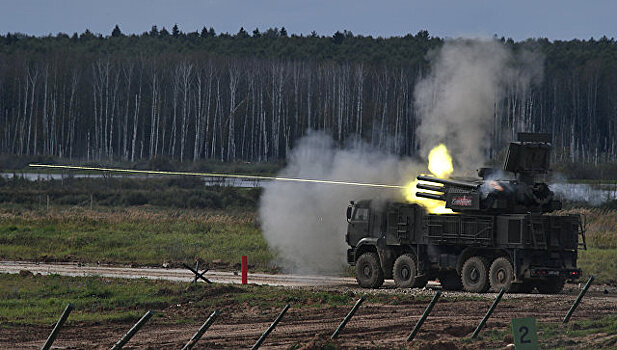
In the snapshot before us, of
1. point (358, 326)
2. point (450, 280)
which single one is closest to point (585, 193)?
point (450, 280)

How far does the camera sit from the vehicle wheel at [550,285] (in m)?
29.5

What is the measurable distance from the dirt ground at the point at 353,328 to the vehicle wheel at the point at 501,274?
762 millimetres

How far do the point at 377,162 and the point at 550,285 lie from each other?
8.03m

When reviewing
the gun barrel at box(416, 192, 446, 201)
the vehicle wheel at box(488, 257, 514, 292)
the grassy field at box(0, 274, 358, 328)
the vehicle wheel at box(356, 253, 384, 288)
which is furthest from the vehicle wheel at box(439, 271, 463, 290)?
the grassy field at box(0, 274, 358, 328)

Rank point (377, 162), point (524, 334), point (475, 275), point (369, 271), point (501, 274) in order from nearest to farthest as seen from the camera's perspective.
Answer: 1. point (524, 334)
2. point (501, 274)
3. point (475, 275)
4. point (369, 271)
5. point (377, 162)

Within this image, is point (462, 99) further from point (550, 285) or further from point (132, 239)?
point (132, 239)

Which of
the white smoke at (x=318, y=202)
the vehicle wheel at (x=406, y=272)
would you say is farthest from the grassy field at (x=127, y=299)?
the white smoke at (x=318, y=202)

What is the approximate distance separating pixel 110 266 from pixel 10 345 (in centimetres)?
1972

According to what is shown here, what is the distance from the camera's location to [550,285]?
29688 mm

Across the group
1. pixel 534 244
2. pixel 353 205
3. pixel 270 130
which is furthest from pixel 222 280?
pixel 270 130

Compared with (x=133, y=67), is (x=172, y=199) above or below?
below

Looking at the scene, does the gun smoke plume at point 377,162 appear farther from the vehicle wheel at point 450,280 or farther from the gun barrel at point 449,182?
the vehicle wheel at point 450,280

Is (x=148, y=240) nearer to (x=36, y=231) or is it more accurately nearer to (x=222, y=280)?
(x=36, y=231)

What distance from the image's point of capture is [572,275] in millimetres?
28703
